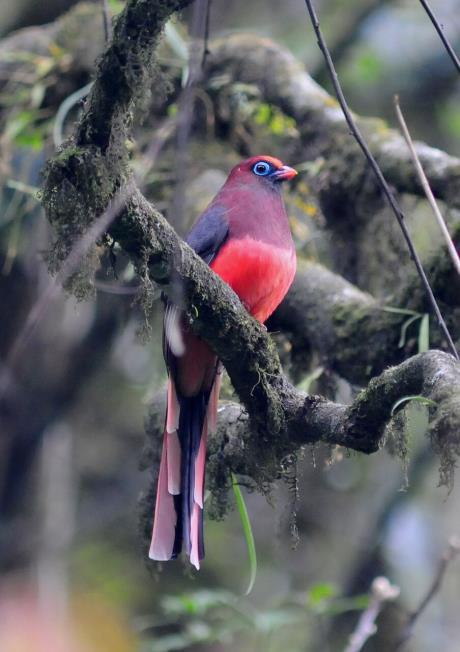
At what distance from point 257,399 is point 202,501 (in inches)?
24.7

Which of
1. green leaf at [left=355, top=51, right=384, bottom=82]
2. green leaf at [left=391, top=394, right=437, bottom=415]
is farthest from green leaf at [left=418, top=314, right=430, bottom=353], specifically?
green leaf at [left=355, top=51, right=384, bottom=82]

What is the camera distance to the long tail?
3.24 m

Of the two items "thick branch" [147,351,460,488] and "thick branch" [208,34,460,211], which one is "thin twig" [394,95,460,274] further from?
"thick branch" [208,34,460,211]

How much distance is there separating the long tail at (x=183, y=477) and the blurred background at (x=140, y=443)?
471mm

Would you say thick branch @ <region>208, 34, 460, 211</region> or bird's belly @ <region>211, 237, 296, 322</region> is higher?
thick branch @ <region>208, 34, 460, 211</region>

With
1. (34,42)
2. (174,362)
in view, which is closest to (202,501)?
(174,362)

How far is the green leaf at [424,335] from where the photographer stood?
3482mm

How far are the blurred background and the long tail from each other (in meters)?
0.47

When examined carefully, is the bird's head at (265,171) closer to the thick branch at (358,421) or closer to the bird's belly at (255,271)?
the bird's belly at (255,271)

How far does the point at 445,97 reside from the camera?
696 cm

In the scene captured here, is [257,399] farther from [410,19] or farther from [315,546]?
[410,19]

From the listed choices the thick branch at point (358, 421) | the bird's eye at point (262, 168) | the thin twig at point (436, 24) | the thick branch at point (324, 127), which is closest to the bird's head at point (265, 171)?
the bird's eye at point (262, 168)

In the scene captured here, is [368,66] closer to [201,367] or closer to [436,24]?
[201,367]

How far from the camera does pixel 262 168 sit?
421cm
